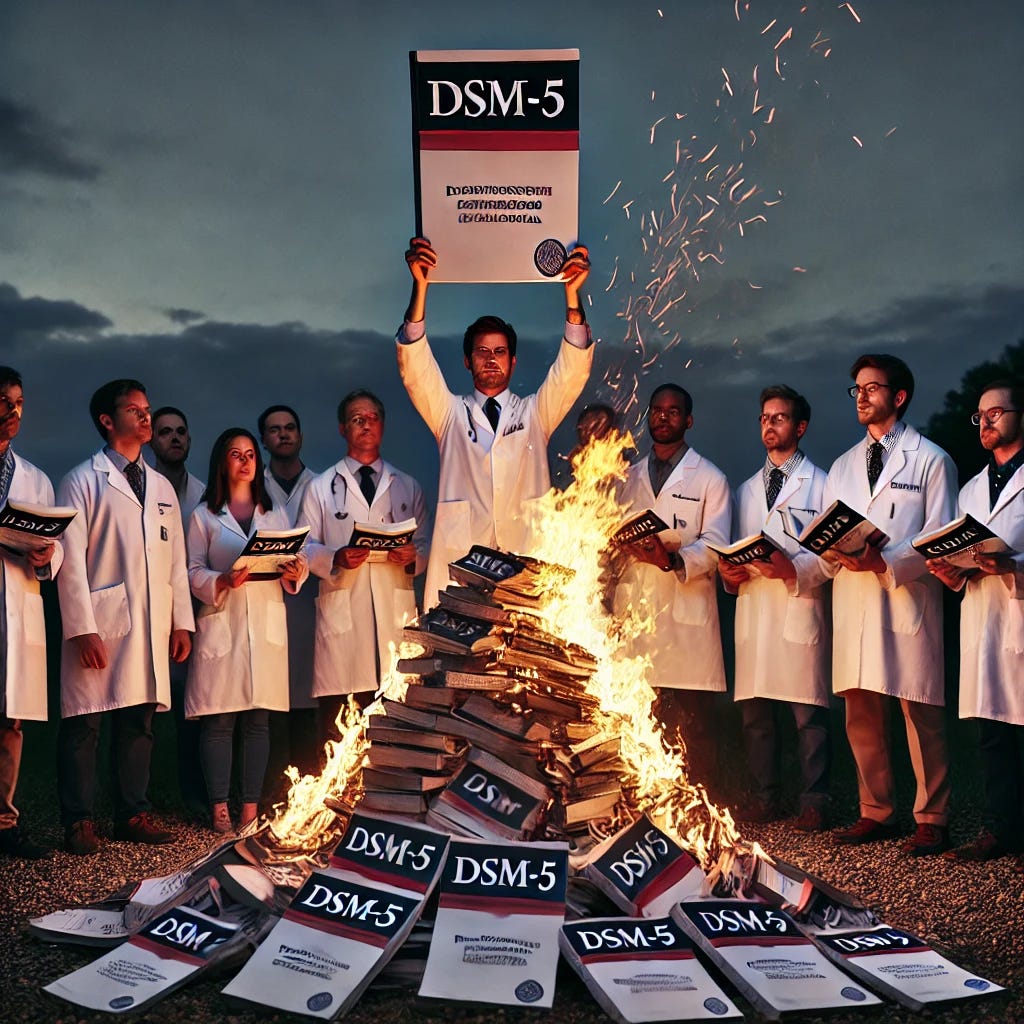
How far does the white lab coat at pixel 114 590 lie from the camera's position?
7.04 metres

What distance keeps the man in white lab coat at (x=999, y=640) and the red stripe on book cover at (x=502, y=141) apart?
9.33 feet

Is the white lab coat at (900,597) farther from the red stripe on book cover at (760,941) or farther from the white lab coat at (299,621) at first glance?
the white lab coat at (299,621)

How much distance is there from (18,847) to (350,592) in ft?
8.03

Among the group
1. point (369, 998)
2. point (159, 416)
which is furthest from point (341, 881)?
point (159, 416)

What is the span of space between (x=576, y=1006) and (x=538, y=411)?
13.3ft

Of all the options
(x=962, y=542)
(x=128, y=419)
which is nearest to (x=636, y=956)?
(x=962, y=542)

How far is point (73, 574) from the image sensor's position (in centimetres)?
701

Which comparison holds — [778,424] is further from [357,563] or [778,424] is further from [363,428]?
[357,563]

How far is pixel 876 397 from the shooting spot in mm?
7258

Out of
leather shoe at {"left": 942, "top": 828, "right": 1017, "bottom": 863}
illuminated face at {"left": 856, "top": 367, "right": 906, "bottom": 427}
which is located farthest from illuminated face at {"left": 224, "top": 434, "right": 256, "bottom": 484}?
leather shoe at {"left": 942, "top": 828, "right": 1017, "bottom": 863}

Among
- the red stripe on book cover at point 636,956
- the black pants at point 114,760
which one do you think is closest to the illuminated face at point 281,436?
the black pants at point 114,760

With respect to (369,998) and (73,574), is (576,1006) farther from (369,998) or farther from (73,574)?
(73,574)

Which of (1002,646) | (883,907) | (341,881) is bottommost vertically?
(883,907)

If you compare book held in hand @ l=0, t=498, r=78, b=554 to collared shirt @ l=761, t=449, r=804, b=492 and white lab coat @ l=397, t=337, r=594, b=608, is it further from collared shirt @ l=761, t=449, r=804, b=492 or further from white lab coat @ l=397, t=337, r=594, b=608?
collared shirt @ l=761, t=449, r=804, b=492
